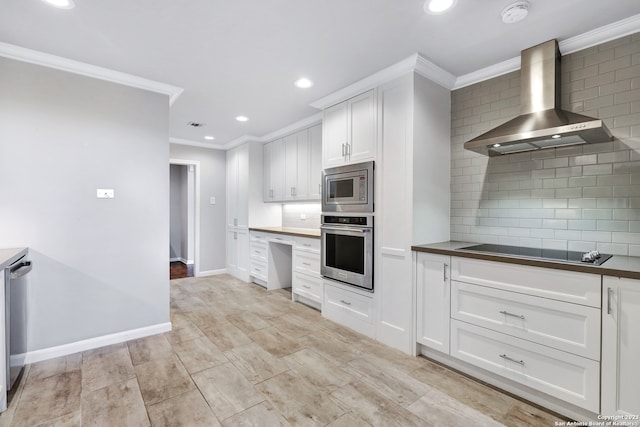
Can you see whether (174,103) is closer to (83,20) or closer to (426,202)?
(83,20)

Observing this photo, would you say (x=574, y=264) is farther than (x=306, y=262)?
No

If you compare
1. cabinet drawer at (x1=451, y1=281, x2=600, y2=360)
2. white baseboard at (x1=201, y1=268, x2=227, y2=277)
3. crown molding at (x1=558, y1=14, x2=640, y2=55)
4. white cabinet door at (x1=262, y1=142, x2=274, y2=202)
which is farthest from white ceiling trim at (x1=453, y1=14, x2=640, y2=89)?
white baseboard at (x1=201, y1=268, x2=227, y2=277)

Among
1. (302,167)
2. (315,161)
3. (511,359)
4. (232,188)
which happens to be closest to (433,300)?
(511,359)

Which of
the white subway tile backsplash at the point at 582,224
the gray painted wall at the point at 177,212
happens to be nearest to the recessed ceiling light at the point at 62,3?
the white subway tile backsplash at the point at 582,224

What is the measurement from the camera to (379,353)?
251cm

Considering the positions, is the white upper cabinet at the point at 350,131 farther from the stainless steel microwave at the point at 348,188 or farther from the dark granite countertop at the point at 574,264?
the dark granite countertop at the point at 574,264

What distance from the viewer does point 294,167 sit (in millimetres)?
4414

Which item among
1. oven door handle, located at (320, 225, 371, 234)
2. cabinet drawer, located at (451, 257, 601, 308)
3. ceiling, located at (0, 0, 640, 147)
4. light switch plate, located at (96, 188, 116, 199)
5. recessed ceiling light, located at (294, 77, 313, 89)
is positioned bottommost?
cabinet drawer, located at (451, 257, 601, 308)

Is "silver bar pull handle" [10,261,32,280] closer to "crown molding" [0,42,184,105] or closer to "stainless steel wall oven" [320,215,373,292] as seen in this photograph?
"crown molding" [0,42,184,105]

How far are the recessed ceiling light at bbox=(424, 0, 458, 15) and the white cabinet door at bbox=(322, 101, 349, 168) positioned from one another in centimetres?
128

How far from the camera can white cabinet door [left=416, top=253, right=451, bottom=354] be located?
2.28 metres

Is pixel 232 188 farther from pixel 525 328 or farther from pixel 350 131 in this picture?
pixel 525 328

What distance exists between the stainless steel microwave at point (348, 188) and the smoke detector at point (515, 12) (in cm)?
137

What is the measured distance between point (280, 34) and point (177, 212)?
5960 millimetres
